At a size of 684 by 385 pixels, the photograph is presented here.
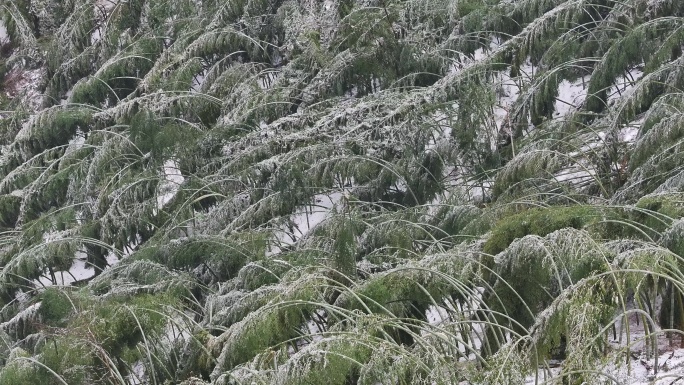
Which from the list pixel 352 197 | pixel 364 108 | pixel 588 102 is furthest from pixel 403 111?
pixel 588 102

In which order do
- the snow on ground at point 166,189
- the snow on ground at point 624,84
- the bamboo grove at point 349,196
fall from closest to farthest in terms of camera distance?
the bamboo grove at point 349,196 → the snow on ground at point 624,84 → the snow on ground at point 166,189

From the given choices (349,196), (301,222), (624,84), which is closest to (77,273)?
(301,222)

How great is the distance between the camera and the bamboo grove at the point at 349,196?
156 inches

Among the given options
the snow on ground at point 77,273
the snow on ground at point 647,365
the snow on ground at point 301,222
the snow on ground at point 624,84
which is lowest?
the snow on ground at point 77,273

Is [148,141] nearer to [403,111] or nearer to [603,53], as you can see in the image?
[403,111]

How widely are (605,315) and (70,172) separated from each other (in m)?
6.64

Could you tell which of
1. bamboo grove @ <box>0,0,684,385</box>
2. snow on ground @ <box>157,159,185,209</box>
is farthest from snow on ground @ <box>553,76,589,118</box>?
snow on ground @ <box>157,159,185,209</box>

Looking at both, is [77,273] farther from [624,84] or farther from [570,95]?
[624,84]

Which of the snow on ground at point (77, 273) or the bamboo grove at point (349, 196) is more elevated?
the bamboo grove at point (349, 196)

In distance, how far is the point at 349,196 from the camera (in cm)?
706

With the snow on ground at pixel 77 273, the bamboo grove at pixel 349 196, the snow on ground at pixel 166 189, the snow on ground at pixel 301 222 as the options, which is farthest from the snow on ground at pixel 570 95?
the snow on ground at pixel 77 273

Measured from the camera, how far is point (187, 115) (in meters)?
9.17

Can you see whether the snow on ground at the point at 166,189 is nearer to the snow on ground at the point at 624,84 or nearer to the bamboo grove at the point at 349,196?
the bamboo grove at the point at 349,196

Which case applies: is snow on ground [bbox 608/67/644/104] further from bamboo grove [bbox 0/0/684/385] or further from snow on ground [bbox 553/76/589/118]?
snow on ground [bbox 553/76/589/118]
